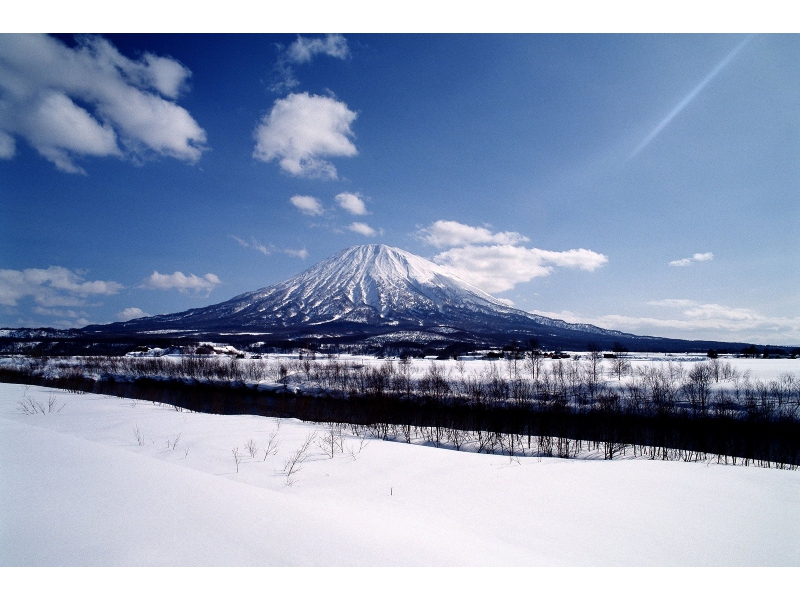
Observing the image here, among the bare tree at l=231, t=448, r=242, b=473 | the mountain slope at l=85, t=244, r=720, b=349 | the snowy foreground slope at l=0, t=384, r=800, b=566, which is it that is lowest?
the bare tree at l=231, t=448, r=242, b=473

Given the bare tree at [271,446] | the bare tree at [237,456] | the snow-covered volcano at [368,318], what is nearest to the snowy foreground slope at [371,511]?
the bare tree at [237,456]

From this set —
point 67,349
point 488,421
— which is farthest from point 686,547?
point 67,349

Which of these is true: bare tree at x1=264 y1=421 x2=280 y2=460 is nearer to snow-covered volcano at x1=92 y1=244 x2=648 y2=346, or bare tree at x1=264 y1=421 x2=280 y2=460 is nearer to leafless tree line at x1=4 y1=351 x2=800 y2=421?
leafless tree line at x1=4 y1=351 x2=800 y2=421

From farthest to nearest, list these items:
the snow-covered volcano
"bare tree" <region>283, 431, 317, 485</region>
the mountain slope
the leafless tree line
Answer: the snow-covered volcano
the mountain slope
the leafless tree line
"bare tree" <region>283, 431, 317, 485</region>

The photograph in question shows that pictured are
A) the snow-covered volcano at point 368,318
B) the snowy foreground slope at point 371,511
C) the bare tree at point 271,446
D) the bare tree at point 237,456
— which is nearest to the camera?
the snowy foreground slope at point 371,511

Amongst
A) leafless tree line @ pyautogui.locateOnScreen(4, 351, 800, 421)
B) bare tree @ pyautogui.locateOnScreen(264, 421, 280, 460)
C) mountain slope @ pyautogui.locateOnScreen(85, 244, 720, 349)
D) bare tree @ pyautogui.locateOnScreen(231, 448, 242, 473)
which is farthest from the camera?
mountain slope @ pyautogui.locateOnScreen(85, 244, 720, 349)

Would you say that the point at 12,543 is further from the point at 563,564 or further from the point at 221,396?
the point at 221,396

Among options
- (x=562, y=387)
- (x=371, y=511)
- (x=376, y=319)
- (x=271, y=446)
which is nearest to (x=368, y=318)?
(x=376, y=319)

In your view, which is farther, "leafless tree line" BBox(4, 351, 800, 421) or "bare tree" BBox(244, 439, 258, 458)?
"leafless tree line" BBox(4, 351, 800, 421)

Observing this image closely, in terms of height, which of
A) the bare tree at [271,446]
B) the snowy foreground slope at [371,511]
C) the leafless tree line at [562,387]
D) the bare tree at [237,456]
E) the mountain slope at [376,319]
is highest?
the mountain slope at [376,319]

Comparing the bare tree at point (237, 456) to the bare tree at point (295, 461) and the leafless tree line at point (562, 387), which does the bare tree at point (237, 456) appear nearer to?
the bare tree at point (295, 461)

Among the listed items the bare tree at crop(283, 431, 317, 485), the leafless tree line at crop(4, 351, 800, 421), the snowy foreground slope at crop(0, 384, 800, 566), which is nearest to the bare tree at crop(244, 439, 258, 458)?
the snowy foreground slope at crop(0, 384, 800, 566)
